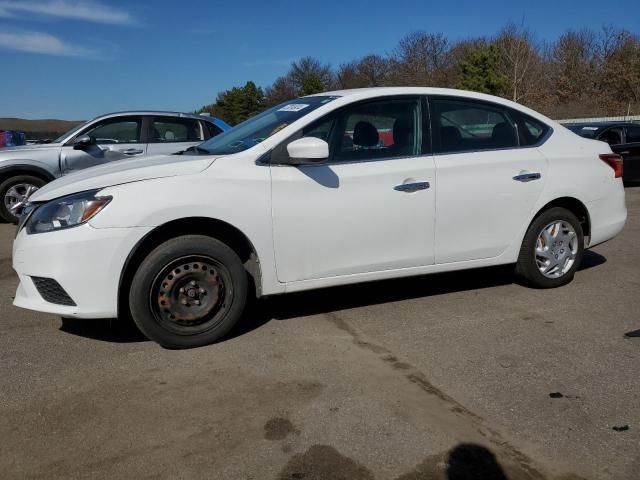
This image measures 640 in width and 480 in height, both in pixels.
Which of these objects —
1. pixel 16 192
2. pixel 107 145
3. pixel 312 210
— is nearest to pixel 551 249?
pixel 312 210

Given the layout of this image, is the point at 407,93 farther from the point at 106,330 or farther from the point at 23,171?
the point at 23,171

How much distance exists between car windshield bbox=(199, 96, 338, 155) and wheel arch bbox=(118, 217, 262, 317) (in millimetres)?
566

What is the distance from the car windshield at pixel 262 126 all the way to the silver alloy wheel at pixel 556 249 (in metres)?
2.21

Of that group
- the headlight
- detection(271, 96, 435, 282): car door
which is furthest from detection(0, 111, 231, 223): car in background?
the headlight

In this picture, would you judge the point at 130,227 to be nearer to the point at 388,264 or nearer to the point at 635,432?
the point at 388,264

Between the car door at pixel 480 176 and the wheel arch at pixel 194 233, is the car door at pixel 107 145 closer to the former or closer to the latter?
the wheel arch at pixel 194 233

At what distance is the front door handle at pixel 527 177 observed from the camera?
471 cm

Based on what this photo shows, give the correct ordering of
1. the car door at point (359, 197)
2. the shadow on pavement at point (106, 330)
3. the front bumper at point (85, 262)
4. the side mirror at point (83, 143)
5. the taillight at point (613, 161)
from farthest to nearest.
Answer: the side mirror at point (83, 143) < the taillight at point (613, 161) < the shadow on pavement at point (106, 330) < the car door at point (359, 197) < the front bumper at point (85, 262)

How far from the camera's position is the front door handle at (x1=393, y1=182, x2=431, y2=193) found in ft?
13.9

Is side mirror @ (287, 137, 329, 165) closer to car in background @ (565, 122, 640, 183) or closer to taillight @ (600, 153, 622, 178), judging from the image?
taillight @ (600, 153, 622, 178)

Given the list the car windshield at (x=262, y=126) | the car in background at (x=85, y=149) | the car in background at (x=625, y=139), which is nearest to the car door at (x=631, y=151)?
the car in background at (x=625, y=139)

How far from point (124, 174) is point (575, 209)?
12.6 ft

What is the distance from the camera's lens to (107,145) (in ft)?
29.4

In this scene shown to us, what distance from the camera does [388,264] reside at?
4.32 m
